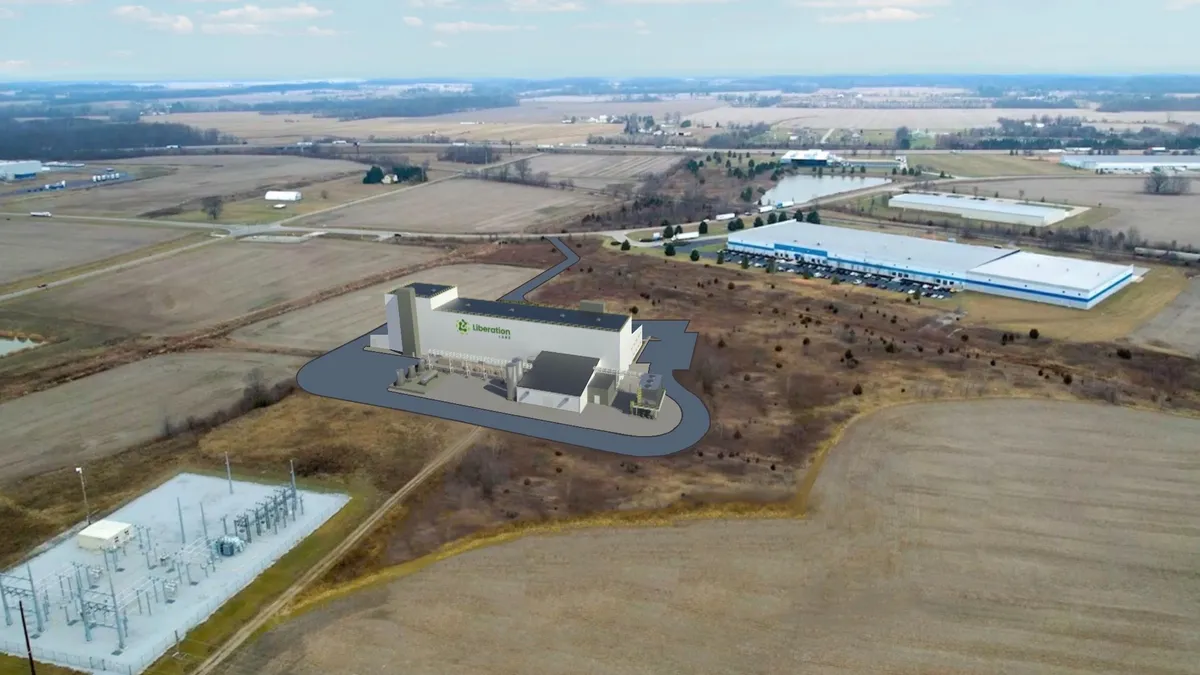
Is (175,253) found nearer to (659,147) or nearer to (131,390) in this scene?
(131,390)

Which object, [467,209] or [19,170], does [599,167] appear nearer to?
[467,209]

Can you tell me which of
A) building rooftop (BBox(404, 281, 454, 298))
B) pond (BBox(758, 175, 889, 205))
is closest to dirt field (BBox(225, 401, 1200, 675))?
building rooftop (BBox(404, 281, 454, 298))

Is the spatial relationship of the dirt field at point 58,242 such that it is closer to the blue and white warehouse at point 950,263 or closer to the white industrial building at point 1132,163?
the blue and white warehouse at point 950,263

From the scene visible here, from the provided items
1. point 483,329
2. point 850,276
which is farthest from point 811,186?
point 483,329

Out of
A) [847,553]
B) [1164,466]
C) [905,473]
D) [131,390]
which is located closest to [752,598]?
[847,553]

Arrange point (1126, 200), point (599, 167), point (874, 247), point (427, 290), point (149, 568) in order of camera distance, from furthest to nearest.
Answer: point (599, 167), point (1126, 200), point (874, 247), point (427, 290), point (149, 568)

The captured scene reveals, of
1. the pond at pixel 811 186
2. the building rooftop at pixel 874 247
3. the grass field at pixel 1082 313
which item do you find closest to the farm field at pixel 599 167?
the pond at pixel 811 186

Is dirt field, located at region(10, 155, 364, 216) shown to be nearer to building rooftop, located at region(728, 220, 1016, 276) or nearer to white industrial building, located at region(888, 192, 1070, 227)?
building rooftop, located at region(728, 220, 1016, 276)
